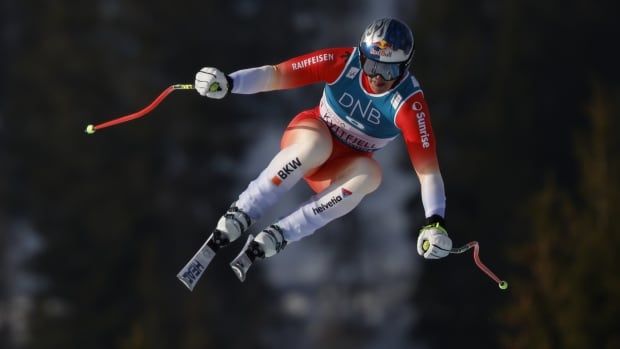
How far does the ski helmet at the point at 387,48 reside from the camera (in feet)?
46.3

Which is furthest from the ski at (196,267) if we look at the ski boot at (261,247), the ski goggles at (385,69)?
the ski goggles at (385,69)

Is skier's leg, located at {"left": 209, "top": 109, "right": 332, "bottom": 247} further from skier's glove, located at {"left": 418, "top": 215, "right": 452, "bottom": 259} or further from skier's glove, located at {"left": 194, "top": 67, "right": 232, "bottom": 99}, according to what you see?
skier's glove, located at {"left": 418, "top": 215, "right": 452, "bottom": 259}

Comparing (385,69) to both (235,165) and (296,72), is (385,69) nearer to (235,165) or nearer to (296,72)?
(296,72)

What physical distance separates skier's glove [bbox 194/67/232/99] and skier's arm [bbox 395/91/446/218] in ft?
5.72

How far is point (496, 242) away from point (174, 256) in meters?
12.1

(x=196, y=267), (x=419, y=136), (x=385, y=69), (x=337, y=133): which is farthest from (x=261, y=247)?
(x=385, y=69)

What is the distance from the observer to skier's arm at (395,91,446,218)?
1405 cm

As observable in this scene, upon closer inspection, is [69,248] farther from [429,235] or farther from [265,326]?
[429,235]

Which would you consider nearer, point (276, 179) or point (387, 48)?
point (387, 48)

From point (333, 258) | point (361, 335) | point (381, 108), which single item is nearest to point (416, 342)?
point (361, 335)

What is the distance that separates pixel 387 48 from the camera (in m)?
14.1

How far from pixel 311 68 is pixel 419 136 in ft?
4.21

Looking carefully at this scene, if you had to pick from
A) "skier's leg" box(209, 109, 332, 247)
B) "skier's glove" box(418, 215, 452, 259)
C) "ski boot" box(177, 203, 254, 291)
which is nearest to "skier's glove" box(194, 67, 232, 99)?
"skier's leg" box(209, 109, 332, 247)

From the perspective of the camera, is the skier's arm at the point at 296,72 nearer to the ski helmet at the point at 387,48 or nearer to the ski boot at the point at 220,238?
the ski helmet at the point at 387,48
